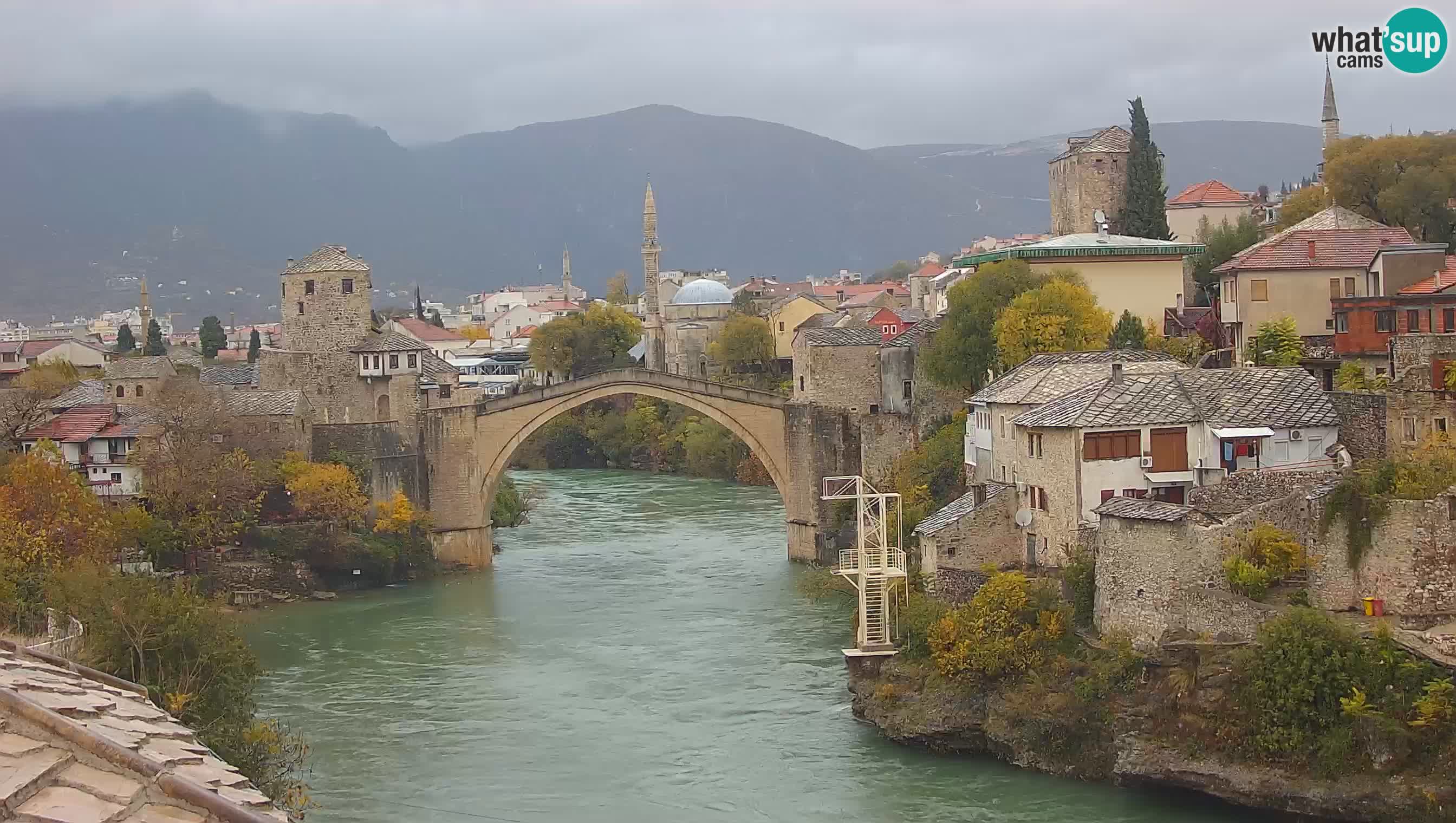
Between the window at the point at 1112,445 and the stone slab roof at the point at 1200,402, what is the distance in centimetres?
18

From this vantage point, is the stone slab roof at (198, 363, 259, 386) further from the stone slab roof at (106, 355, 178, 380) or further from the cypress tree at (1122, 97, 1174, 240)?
the cypress tree at (1122, 97, 1174, 240)

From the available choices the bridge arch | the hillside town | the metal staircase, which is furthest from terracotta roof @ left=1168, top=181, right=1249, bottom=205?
the metal staircase

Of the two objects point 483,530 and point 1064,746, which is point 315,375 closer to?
point 483,530

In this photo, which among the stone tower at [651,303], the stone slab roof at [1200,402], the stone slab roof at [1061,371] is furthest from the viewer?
the stone tower at [651,303]

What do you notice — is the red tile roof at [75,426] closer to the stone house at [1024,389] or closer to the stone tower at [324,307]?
the stone tower at [324,307]

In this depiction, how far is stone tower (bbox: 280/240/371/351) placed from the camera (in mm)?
51625

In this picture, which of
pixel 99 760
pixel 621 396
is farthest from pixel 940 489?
pixel 621 396

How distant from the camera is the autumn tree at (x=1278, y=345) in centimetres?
3484

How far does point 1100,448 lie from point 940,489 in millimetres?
10567

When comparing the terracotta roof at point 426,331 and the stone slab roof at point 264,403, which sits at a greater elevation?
the terracotta roof at point 426,331

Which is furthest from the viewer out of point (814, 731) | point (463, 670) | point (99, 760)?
point (463, 670)

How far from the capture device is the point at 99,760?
8727mm

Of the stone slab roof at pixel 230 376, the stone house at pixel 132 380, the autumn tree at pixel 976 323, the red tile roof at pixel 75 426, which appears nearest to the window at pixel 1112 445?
the autumn tree at pixel 976 323

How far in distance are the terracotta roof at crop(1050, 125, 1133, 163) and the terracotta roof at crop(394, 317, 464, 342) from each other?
44072 mm
